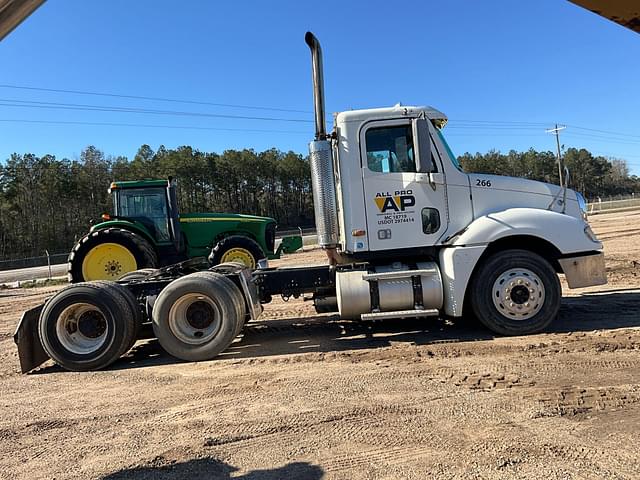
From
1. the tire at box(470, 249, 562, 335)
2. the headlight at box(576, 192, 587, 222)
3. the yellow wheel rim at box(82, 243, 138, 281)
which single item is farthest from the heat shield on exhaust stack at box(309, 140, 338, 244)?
the yellow wheel rim at box(82, 243, 138, 281)

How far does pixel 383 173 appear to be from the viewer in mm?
6250

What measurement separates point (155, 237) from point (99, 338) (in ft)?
18.9

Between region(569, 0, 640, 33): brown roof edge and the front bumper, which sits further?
the front bumper

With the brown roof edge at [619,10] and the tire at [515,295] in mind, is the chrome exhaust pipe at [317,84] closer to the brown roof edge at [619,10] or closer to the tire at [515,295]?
the tire at [515,295]

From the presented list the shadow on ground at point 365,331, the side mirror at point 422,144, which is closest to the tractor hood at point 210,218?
the shadow on ground at point 365,331

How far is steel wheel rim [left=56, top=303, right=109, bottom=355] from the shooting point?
5773mm

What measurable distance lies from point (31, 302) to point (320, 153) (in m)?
11.5

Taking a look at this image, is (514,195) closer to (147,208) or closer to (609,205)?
(147,208)

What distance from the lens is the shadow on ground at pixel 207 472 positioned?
3.00 metres

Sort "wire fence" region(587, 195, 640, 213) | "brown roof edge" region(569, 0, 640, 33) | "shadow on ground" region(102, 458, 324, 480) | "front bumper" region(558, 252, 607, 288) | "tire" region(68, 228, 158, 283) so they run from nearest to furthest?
"brown roof edge" region(569, 0, 640, 33) < "shadow on ground" region(102, 458, 324, 480) < "front bumper" region(558, 252, 607, 288) < "tire" region(68, 228, 158, 283) < "wire fence" region(587, 195, 640, 213)

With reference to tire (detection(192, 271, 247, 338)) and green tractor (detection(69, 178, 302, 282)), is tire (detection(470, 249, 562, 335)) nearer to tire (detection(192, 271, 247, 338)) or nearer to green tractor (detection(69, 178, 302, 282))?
tire (detection(192, 271, 247, 338))

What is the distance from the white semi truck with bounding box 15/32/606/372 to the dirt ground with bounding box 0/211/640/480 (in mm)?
435

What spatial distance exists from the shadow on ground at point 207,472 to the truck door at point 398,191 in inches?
145

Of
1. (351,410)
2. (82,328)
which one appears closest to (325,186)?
(351,410)
